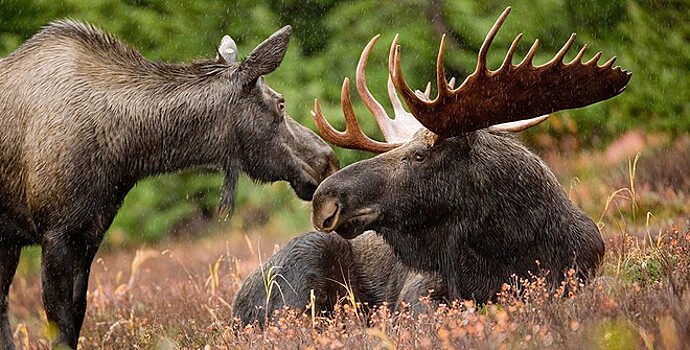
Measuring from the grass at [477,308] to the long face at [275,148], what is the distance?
0.56m

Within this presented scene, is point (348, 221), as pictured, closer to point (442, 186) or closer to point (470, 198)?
Result: point (442, 186)

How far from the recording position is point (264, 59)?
6168 mm

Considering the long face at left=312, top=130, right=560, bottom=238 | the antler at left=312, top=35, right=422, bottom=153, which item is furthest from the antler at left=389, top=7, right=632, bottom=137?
the antler at left=312, top=35, right=422, bottom=153

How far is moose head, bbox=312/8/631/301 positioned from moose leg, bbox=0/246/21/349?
7.59ft

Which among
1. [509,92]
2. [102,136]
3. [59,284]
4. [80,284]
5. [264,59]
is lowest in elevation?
[80,284]

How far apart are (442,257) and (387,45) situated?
17.3 feet

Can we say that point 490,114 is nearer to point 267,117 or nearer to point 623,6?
point 267,117

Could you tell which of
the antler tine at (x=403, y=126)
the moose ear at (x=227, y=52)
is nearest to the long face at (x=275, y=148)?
the moose ear at (x=227, y=52)

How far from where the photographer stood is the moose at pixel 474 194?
5.16 m

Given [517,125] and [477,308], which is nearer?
[477,308]

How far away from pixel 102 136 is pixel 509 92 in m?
2.18

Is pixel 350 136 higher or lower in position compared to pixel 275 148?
higher

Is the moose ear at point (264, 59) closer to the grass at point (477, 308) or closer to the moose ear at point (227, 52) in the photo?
the moose ear at point (227, 52)

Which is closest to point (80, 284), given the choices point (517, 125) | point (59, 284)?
point (59, 284)
